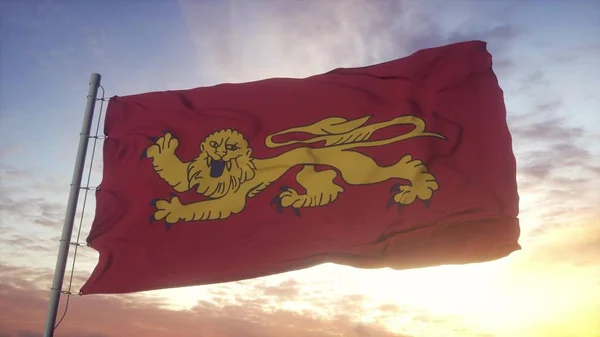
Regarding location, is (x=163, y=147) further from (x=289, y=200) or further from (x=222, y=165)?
(x=289, y=200)

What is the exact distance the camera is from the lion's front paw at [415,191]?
10.4 m

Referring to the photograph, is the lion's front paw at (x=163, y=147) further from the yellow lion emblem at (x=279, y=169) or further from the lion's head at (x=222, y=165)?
the lion's head at (x=222, y=165)

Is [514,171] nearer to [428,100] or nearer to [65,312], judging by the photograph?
[428,100]

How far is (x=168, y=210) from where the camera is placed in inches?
443

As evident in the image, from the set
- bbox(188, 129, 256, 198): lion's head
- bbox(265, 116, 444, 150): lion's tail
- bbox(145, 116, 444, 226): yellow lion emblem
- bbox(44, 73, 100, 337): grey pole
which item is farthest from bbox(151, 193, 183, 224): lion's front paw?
bbox(265, 116, 444, 150): lion's tail

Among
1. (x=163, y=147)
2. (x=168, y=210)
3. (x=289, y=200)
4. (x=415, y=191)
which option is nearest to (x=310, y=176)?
(x=289, y=200)

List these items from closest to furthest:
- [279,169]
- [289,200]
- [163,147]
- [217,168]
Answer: [289,200] → [279,169] → [217,168] → [163,147]

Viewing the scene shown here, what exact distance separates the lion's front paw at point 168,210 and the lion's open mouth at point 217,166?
0.82 meters

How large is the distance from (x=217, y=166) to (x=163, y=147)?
116 centimetres

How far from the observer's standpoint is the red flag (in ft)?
33.6

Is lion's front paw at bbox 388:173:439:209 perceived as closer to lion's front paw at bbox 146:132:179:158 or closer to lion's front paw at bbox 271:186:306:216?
lion's front paw at bbox 271:186:306:216

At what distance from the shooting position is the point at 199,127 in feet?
39.6

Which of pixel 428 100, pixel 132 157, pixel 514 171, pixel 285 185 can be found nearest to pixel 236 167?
pixel 285 185

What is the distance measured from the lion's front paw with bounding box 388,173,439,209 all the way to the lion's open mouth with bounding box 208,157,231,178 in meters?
3.13
